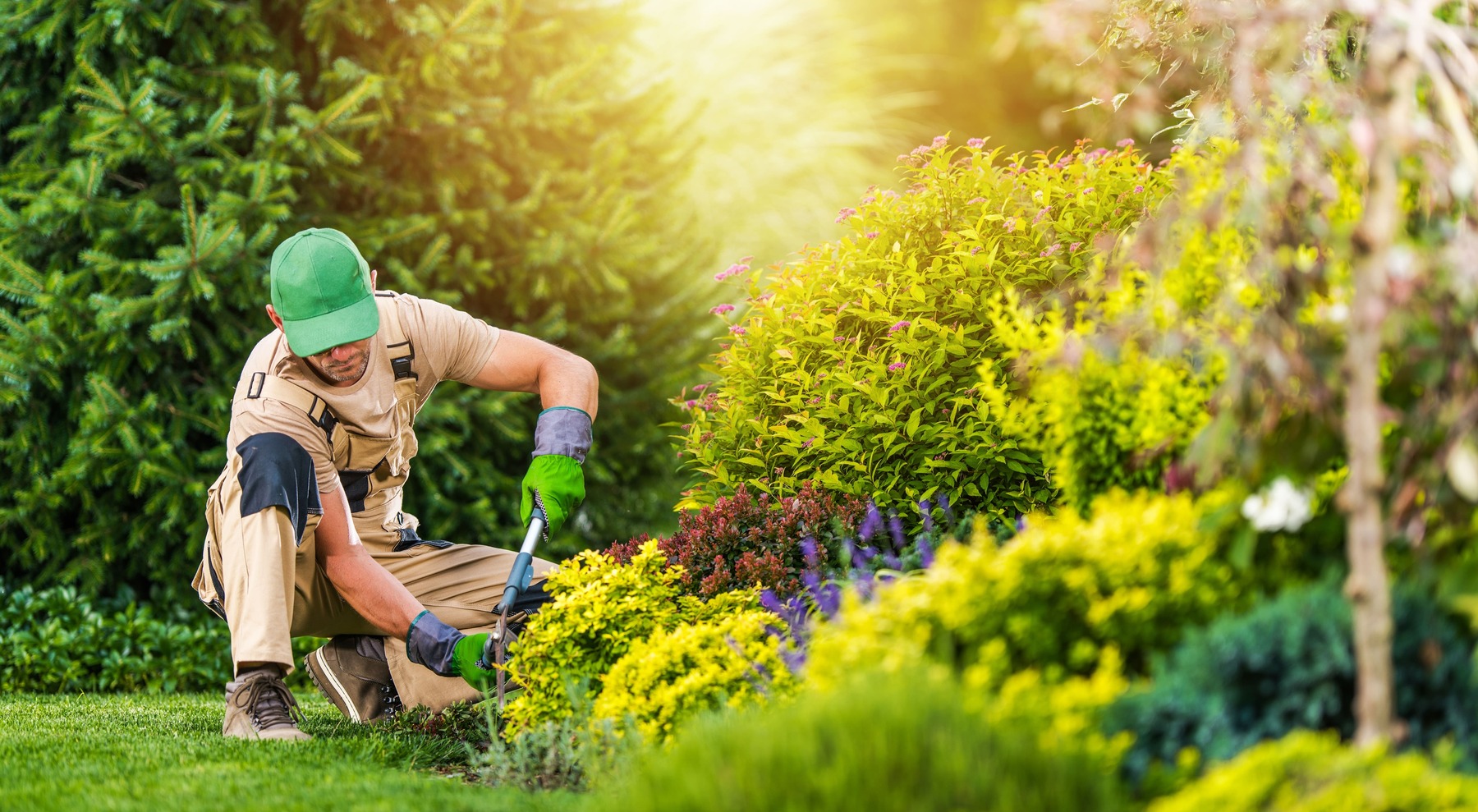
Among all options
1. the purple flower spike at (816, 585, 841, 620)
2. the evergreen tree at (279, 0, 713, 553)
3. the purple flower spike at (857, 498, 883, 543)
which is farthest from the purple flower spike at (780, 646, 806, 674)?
the evergreen tree at (279, 0, 713, 553)

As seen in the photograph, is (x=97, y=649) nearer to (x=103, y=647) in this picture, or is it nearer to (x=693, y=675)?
(x=103, y=647)

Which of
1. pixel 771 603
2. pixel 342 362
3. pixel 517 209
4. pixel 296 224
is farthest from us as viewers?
pixel 517 209

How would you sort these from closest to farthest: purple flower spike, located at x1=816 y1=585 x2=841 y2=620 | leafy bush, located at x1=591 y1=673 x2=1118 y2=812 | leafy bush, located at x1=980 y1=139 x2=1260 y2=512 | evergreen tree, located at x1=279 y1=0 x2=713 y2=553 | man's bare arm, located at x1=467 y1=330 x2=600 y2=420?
leafy bush, located at x1=591 y1=673 x2=1118 y2=812
leafy bush, located at x1=980 y1=139 x2=1260 y2=512
purple flower spike, located at x1=816 y1=585 x2=841 y2=620
man's bare arm, located at x1=467 y1=330 x2=600 y2=420
evergreen tree, located at x1=279 y1=0 x2=713 y2=553

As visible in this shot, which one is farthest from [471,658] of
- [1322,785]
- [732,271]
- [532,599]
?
[1322,785]

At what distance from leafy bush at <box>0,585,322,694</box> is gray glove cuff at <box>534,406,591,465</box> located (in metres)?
2.65

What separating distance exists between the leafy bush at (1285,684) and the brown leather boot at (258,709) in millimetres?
2890

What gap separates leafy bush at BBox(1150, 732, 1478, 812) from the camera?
194cm

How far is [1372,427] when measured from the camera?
2.12 metres

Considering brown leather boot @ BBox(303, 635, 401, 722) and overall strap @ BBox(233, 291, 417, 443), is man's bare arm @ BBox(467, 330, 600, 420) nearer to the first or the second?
overall strap @ BBox(233, 291, 417, 443)

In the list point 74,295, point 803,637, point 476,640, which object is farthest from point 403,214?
point 803,637

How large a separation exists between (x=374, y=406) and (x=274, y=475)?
0.52m

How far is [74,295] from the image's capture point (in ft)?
20.6

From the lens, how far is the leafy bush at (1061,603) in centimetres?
246

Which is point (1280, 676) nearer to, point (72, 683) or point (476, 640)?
point (476, 640)
